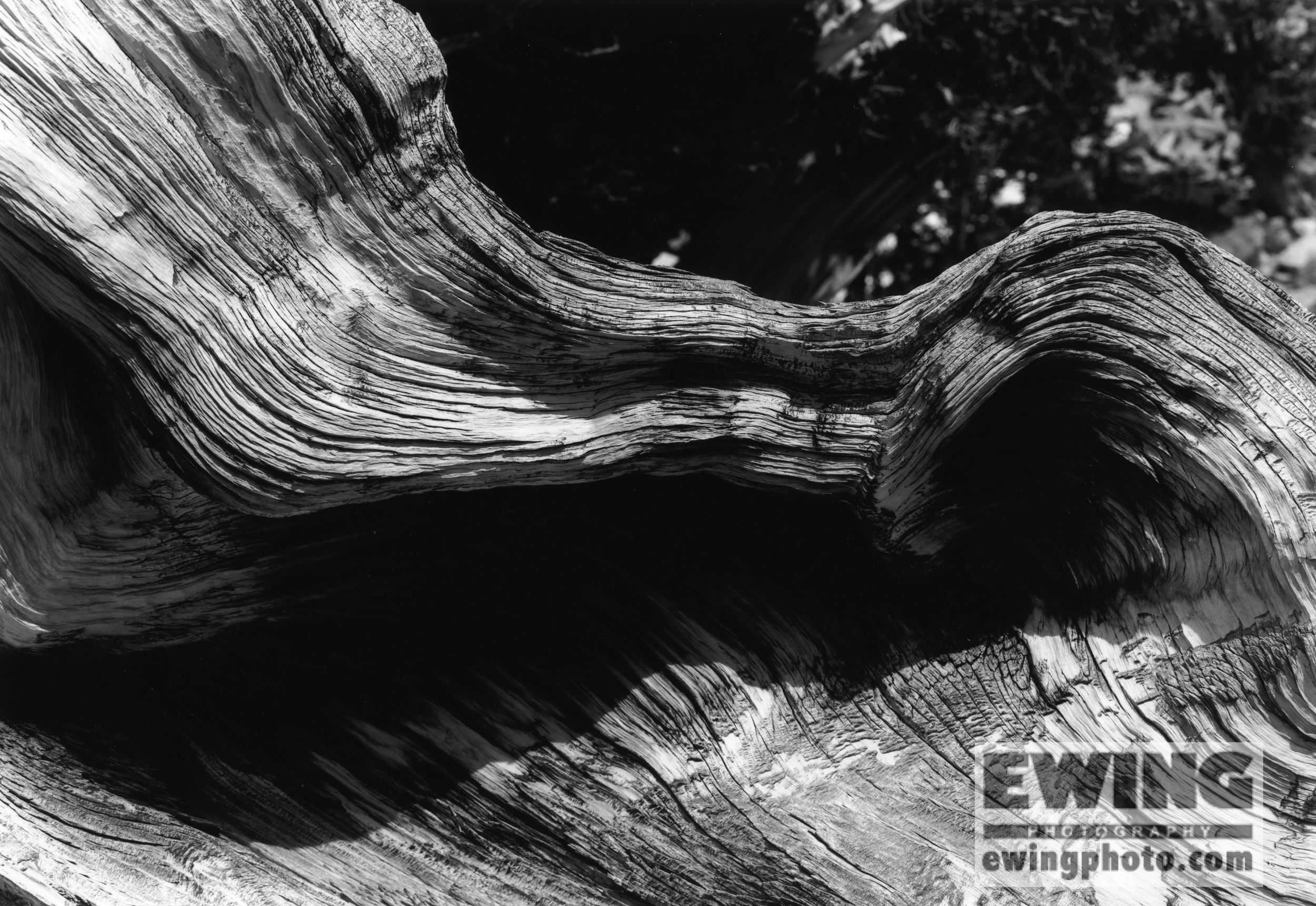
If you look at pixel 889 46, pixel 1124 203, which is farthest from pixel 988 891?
pixel 1124 203

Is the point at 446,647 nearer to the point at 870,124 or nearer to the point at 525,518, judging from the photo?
the point at 525,518

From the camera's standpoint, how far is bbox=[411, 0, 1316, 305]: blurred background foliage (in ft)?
11.2

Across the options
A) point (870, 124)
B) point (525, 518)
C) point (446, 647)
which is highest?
point (870, 124)

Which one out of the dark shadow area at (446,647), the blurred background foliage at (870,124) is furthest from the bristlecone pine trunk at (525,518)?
the blurred background foliage at (870,124)

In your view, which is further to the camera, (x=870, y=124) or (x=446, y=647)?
(x=870, y=124)

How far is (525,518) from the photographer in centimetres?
215

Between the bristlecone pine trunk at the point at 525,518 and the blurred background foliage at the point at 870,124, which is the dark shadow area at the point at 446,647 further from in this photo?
the blurred background foliage at the point at 870,124

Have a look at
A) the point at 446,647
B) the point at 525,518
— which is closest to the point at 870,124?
the point at 525,518

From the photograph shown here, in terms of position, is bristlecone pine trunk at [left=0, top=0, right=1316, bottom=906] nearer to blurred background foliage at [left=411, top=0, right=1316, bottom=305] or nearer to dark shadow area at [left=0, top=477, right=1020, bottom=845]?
dark shadow area at [left=0, top=477, right=1020, bottom=845]

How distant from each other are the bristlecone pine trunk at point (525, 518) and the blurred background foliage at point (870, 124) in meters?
1.65

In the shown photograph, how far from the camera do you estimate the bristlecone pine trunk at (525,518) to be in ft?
5.60

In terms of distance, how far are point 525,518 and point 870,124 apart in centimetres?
244

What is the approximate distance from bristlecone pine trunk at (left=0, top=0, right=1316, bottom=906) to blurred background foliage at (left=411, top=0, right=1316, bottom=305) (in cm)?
165

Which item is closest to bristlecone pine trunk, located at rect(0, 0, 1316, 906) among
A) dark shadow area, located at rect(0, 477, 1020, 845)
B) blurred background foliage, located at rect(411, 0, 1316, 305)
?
dark shadow area, located at rect(0, 477, 1020, 845)
